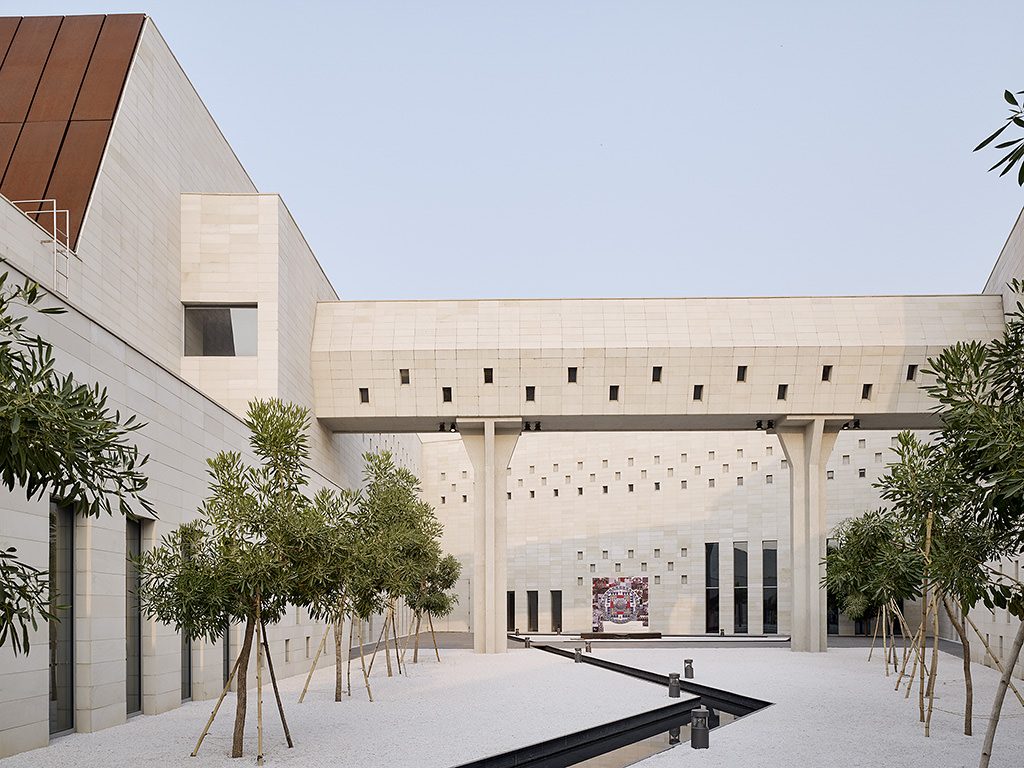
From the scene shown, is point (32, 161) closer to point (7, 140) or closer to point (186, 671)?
point (7, 140)

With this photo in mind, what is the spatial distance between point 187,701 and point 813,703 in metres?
12.0

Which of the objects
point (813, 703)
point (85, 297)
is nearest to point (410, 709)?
point (813, 703)

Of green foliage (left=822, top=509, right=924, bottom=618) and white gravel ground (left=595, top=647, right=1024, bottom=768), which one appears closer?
white gravel ground (left=595, top=647, right=1024, bottom=768)


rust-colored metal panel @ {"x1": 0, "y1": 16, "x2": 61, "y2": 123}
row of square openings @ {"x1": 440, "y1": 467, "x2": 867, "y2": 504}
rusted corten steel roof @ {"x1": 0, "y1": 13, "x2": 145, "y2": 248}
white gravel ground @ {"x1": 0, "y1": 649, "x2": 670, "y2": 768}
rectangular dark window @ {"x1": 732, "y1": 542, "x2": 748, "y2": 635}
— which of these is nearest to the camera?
white gravel ground @ {"x1": 0, "y1": 649, "x2": 670, "y2": 768}

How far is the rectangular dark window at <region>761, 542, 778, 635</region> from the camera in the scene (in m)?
58.0

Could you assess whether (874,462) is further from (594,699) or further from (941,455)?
(941,455)

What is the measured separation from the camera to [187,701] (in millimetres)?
21984

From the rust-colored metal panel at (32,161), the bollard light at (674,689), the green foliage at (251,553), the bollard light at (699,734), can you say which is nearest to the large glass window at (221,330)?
the rust-colored metal panel at (32,161)

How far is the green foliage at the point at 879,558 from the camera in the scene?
1831 centimetres

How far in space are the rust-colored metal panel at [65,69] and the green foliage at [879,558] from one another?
2052 centimetres

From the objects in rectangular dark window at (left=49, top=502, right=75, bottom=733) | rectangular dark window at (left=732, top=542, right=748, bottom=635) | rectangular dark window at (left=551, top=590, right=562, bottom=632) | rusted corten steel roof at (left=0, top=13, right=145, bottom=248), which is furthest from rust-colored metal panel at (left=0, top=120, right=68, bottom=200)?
rectangular dark window at (left=551, top=590, right=562, bottom=632)

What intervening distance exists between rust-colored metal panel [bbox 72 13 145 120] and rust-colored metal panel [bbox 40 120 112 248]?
398mm

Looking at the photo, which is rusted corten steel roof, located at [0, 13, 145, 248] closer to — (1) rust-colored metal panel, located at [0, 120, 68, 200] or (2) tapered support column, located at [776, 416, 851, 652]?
(1) rust-colored metal panel, located at [0, 120, 68, 200]

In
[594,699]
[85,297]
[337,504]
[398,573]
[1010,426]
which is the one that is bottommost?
[594,699]
